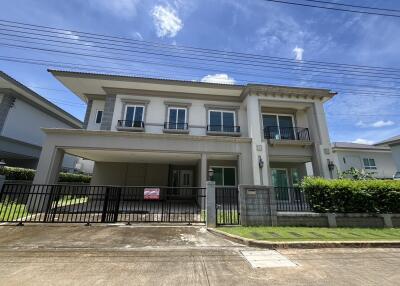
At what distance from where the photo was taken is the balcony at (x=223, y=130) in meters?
14.2

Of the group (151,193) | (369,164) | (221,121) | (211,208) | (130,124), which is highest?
(221,121)

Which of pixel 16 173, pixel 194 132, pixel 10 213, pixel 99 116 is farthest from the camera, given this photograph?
pixel 99 116

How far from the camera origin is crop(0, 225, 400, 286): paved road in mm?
3607

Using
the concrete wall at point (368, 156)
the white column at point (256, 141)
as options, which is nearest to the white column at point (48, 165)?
the white column at point (256, 141)

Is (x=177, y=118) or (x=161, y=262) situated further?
(x=177, y=118)

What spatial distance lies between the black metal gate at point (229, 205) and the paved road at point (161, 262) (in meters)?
1.82

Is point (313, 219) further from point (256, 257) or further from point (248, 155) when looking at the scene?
point (248, 155)

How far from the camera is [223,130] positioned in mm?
14641

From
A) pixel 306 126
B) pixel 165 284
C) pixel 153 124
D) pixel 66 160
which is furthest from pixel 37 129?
pixel 306 126

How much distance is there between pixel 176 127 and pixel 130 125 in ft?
11.0

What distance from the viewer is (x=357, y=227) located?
8055mm

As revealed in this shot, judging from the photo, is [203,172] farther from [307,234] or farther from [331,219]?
[331,219]

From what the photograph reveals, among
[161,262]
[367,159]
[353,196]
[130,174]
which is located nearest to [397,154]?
[367,159]

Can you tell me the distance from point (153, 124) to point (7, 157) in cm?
1377
